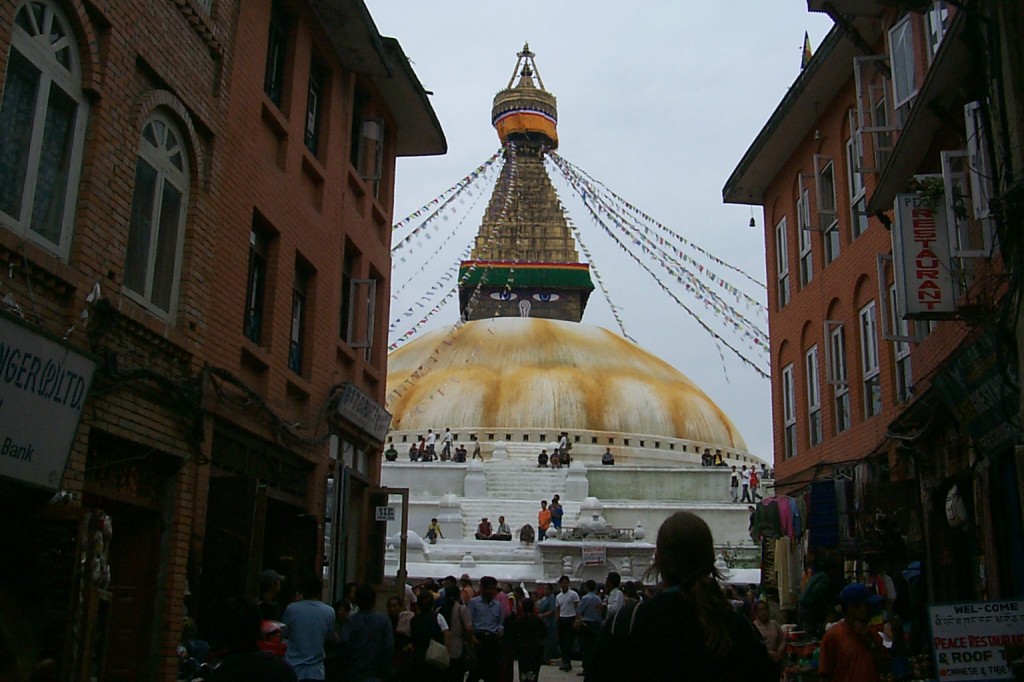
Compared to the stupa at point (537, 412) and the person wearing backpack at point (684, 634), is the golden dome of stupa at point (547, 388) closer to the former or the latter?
the stupa at point (537, 412)

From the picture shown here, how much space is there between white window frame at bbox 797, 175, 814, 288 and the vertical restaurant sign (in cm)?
919

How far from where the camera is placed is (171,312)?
39.3 ft

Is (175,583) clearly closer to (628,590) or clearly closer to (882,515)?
(628,590)

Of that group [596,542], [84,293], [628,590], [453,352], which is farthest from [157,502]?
[453,352]

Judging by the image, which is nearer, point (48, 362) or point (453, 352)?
point (48, 362)

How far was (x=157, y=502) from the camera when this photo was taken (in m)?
11.7

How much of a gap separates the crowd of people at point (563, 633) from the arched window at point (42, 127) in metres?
3.61

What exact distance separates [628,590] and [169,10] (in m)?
9.82

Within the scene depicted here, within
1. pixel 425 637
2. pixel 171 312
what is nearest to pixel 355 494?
pixel 171 312

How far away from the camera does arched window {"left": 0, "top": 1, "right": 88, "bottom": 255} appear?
29.4ft

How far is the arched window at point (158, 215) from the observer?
11.3m

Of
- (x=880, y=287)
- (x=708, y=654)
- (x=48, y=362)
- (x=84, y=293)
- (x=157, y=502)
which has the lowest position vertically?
(x=708, y=654)

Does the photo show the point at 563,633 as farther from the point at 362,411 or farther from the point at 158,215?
the point at 158,215

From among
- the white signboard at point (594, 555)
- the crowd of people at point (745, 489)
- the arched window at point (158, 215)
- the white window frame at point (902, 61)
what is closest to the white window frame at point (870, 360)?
the white window frame at point (902, 61)
